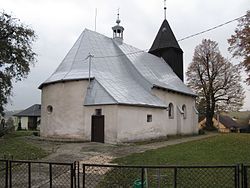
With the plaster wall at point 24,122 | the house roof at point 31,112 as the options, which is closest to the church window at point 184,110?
the house roof at point 31,112

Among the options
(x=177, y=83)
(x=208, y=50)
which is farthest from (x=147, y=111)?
(x=208, y=50)

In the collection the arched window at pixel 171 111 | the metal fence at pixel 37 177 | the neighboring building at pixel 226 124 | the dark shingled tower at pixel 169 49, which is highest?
the dark shingled tower at pixel 169 49

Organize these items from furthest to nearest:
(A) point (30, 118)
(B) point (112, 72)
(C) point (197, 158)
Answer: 1. (A) point (30, 118)
2. (B) point (112, 72)
3. (C) point (197, 158)

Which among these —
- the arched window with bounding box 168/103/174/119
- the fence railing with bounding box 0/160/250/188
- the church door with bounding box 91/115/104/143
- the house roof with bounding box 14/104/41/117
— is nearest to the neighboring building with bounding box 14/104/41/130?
the house roof with bounding box 14/104/41/117

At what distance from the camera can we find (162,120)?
2383 cm

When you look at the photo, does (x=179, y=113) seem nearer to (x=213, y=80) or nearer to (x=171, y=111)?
(x=171, y=111)

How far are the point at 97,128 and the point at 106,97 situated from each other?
223 cm

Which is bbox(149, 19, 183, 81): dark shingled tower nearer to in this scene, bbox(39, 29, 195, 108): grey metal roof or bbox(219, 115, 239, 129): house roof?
bbox(39, 29, 195, 108): grey metal roof

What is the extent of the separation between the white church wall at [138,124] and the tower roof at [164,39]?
12.7 metres

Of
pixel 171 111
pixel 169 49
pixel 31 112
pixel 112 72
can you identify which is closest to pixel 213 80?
pixel 169 49

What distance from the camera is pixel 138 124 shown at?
2134 cm

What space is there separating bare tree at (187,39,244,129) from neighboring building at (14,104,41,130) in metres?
25.3

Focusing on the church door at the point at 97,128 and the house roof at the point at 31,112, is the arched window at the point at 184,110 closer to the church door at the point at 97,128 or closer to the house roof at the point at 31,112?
the church door at the point at 97,128

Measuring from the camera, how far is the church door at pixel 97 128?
20.6 meters
